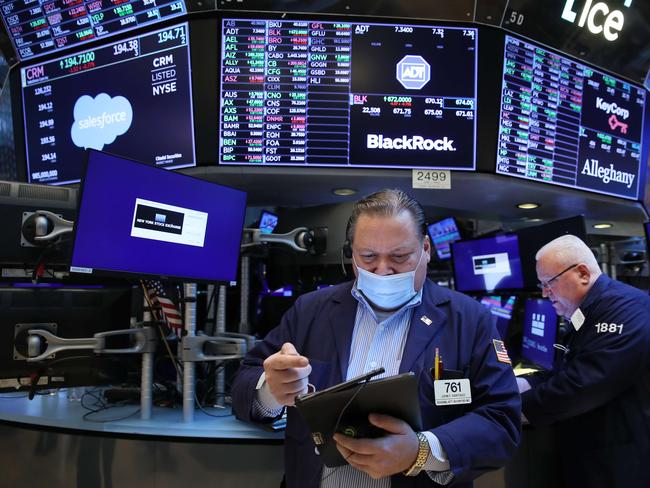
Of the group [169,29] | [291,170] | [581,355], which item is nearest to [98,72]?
[169,29]

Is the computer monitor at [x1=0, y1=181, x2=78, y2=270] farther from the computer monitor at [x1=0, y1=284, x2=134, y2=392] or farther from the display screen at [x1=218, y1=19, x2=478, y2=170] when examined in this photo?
the display screen at [x1=218, y1=19, x2=478, y2=170]

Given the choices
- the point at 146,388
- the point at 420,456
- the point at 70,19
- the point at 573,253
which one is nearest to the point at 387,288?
the point at 420,456

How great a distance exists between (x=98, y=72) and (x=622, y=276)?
3.78 metres

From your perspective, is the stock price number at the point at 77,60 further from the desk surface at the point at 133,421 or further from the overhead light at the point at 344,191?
the desk surface at the point at 133,421

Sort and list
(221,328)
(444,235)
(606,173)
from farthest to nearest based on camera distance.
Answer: (444,235), (606,173), (221,328)

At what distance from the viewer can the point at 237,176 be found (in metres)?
2.78

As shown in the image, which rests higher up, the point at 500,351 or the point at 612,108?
the point at 612,108

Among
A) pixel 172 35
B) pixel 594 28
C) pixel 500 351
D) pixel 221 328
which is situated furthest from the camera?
pixel 594 28

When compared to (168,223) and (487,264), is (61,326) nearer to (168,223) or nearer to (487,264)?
(168,223)

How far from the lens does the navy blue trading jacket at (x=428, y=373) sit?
1224 millimetres

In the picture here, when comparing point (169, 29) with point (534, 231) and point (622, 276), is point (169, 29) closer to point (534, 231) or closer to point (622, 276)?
point (534, 231)

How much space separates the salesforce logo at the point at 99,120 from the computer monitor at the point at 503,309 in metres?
2.53

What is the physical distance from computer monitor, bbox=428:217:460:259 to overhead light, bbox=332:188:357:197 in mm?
1184

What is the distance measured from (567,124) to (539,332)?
1.35 m
